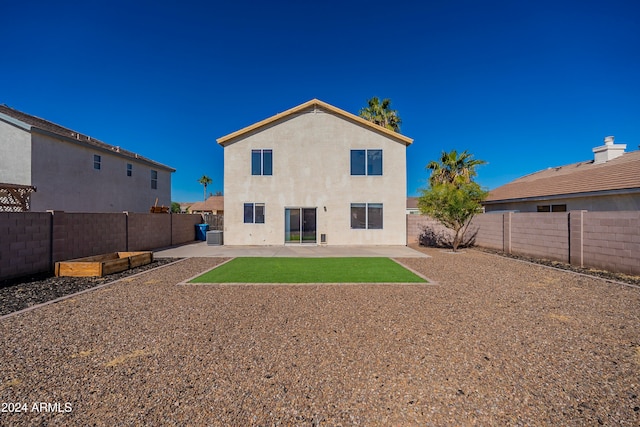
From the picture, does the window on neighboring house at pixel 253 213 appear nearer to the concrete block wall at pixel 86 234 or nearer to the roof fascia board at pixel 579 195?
the concrete block wall at pixel 86 234

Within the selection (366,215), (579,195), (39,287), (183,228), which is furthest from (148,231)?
(579,195)

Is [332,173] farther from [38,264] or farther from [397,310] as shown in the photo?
[38,264]

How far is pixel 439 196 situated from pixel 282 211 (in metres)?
8.09

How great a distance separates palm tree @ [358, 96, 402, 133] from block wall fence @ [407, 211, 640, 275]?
36.2 feet

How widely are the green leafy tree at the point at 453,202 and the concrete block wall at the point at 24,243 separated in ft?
47.0

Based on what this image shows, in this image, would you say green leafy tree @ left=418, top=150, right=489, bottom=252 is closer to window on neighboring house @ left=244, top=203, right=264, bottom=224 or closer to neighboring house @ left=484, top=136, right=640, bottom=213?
neighboring house @ left=484, top=136, right=640, bottom=213

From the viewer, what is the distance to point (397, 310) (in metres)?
5.06

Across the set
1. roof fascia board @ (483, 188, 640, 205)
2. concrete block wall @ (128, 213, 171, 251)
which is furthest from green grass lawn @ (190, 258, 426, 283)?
roof fascia board @ (483, 188, 640, 205)

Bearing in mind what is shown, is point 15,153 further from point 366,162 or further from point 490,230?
point 490,230

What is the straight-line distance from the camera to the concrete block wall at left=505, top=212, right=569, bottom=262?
991 cm

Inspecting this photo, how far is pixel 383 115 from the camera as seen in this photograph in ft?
71.9

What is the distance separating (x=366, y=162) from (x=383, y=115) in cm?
876

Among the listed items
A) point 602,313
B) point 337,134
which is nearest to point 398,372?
point 602,313

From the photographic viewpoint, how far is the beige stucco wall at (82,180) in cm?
1323
